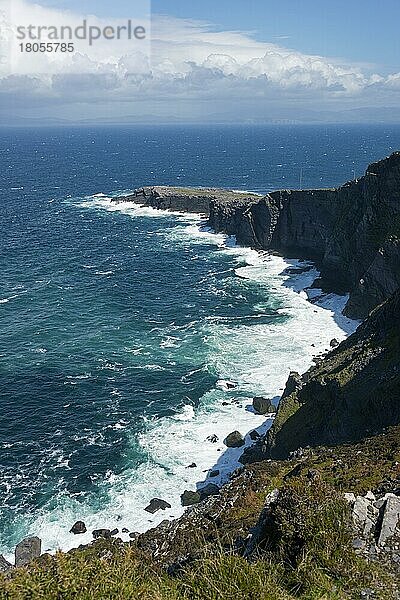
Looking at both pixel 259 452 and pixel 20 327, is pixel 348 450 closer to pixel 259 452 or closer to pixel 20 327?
pixel 259 452

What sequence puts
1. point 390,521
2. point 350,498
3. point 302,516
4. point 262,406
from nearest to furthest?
point 302,516 < point 390,521 < point 350,498 < point 262,406

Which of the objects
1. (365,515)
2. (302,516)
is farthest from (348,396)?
(302,516)

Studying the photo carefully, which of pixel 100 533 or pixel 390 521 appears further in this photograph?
pixel 100 533

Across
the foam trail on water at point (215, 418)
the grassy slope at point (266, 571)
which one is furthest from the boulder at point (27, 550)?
the grassy slope at point (266, 571)

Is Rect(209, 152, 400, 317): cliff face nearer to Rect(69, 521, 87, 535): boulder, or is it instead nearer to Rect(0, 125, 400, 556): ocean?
Rect(0, 125, 400, 556): ocean

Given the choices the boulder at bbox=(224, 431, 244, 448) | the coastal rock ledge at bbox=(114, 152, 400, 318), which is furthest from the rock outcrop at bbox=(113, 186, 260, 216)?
the boulder at bbox=(224, 431, 244, 448)

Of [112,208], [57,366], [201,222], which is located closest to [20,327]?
[57,366]

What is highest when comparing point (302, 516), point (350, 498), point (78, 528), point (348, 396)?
point (302, 516)

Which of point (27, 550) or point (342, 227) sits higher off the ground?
point (342, 227)

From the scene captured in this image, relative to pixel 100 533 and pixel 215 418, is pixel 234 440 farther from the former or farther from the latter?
pixel 100 533
